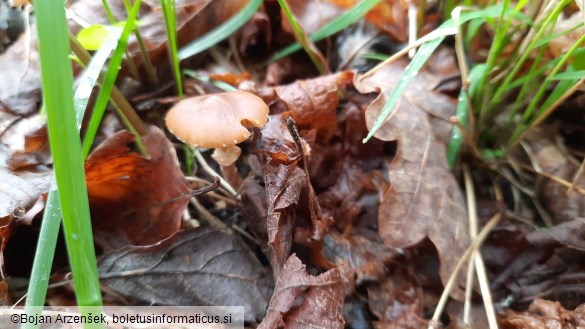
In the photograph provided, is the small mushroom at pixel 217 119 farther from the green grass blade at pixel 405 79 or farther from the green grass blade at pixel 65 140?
the green grass blade at pixel 65 140

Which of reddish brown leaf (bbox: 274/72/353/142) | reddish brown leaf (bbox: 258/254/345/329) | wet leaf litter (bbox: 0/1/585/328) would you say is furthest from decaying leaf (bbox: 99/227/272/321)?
reddish brown leaf (bbox: 274/72/353/142)

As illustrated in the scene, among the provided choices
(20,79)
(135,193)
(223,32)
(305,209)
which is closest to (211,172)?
(135,193)

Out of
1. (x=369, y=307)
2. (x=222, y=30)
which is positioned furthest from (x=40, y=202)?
(x=369, y=307)

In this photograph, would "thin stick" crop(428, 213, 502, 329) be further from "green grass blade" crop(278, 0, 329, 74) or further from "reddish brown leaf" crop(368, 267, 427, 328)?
"green grass blade" crop(278, 0, 329, 74)

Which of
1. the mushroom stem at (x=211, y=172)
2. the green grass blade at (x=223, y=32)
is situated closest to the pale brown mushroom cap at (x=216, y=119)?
the mushroom stem at (x=211, y=172)

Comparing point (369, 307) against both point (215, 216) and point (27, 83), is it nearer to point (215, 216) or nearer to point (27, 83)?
point (215, 216)

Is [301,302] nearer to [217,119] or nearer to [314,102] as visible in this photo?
[217,119]
